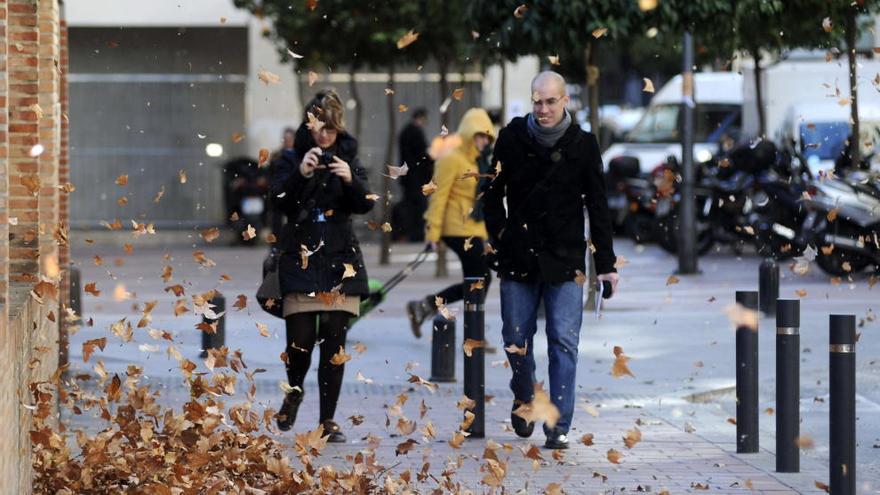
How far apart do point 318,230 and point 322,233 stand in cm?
2

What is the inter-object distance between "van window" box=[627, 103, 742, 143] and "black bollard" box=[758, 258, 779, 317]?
14.4 m

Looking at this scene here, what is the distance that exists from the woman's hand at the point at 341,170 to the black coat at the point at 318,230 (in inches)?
1.7

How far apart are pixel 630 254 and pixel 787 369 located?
1755 centimetres

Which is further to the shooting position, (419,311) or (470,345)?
(419,311)

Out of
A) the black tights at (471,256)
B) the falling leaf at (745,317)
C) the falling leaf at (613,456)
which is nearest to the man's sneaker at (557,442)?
the falling leaf at (613,456)

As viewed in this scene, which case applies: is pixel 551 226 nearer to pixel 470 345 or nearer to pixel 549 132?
pixel 549 132

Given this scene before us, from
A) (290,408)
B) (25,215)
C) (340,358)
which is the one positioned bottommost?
(290,408)

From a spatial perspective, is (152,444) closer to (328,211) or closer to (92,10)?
(328,211)

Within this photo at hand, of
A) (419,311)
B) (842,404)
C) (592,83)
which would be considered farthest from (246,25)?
(842,404)

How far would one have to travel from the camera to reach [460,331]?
14.0m

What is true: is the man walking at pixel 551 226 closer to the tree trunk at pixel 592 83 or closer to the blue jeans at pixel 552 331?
the blue jeans at pixel 552 331

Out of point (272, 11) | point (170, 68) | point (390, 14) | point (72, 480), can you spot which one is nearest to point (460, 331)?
point (72, 480)

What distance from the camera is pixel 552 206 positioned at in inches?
334

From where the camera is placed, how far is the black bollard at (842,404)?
22.7 ft
